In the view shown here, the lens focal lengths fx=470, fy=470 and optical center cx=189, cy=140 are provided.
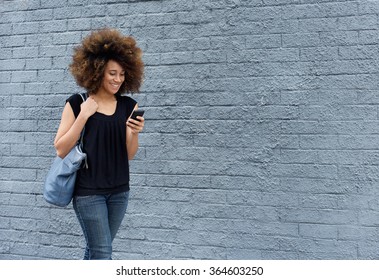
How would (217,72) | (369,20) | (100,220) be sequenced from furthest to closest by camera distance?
(217,72)
(369,20)
(100,220)

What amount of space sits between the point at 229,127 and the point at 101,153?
1.39 meters

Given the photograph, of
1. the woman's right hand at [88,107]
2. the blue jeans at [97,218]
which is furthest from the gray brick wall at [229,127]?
the woman's right hand at [88,107]

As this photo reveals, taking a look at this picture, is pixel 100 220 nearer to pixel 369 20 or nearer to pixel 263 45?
pixel 263 45

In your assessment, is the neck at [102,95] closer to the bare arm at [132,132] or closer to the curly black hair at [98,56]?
the curly black hair at [98,56]

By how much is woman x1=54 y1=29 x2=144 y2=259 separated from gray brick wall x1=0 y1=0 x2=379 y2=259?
3.55 feet

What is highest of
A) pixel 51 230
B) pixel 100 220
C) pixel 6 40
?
pixel 6 40

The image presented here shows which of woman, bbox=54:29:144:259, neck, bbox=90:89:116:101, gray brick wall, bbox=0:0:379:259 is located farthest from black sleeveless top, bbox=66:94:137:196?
gray brick wall, bbox=0:0:379:259

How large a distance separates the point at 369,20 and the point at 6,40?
3.25 metres

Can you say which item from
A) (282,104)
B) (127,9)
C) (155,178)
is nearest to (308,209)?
(282,104)

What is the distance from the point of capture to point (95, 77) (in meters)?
2.91

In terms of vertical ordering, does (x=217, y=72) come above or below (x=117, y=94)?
above

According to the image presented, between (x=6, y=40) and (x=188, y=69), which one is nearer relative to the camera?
(x=188, y=69)

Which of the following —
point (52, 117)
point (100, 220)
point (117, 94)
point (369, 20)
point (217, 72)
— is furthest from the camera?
A: point (52, 117)

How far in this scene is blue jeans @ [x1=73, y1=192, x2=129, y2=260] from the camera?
2.86 metres
